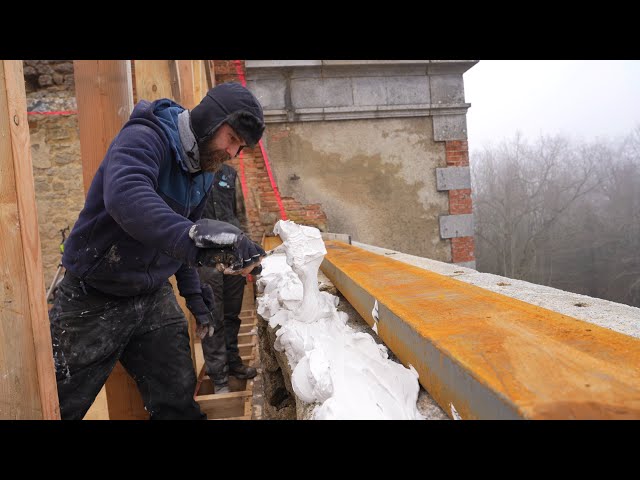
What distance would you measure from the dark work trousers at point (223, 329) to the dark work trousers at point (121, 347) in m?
0.82

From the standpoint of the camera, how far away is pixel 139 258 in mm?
1928

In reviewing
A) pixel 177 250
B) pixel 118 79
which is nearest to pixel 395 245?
pixel 118 79

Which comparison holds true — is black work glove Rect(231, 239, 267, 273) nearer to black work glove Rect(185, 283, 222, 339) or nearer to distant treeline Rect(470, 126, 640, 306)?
black work glove Rect(185, 283, 222, 339)

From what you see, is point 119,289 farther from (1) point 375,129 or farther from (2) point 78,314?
(1) point 375,129

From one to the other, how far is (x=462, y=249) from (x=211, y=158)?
22.4ft

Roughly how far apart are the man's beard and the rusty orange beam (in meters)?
0.93

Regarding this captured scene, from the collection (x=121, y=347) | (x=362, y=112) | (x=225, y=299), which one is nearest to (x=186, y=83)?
(x=225, y=299)

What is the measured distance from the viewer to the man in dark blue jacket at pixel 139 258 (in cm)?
166

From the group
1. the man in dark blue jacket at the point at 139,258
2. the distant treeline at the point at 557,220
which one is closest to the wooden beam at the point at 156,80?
the man in dark blue jacket at the point at 139,258

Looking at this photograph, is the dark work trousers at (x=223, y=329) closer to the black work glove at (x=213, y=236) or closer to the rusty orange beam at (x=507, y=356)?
the black work glove at (x=213, y=236)

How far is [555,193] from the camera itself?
21.3m

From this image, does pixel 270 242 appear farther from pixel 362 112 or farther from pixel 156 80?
pixel 362 112

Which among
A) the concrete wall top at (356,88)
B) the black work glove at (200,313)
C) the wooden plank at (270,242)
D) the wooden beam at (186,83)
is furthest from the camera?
the concrete wall top at (356,88)

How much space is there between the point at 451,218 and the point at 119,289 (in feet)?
22.3
